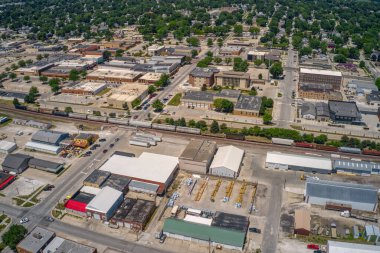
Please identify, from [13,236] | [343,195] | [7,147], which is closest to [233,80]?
[343,195]

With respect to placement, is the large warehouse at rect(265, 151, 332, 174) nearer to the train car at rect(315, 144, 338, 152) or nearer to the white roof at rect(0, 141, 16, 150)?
the train car at rect(315, 144, 338, 152)

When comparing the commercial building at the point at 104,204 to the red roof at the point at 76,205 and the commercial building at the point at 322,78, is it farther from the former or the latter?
the commercial building at the point at 322,78

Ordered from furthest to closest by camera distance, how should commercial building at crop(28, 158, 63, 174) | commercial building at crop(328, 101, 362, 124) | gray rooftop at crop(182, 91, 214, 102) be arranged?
gray rooftop at crop(182, 91, 214, 102) < commercial building at crop(328, 101, 362, 124) < commercial building at crop(28, 158, 63, 174)

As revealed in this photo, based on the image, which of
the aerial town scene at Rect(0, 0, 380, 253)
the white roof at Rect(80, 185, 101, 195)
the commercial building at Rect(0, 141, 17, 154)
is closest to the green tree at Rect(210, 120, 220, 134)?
the aerial town scene at Rect(0, 0, 380, 253)

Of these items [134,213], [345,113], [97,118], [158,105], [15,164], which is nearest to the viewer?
[134,213]

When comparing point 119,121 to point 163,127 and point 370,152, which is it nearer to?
point 163,127

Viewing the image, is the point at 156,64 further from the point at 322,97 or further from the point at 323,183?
the point at 323,183

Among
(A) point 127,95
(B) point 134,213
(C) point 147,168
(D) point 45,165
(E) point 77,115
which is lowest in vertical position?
(B) point 134,213

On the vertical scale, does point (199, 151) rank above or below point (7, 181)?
above
